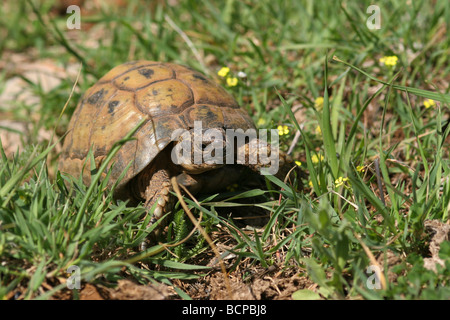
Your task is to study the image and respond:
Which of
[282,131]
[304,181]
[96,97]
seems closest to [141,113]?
[96,97]

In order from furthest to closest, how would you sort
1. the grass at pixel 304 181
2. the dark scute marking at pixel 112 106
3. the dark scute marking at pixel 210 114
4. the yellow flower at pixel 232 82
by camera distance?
the yellow flower at pixel 232 82
the dark scute marking at pixel 112 106
the dark scute marking at pixel 210 114
the grass at pixel 304 181

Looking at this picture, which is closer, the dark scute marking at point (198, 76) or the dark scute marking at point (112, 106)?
the dark scute marking at point (112, 106)

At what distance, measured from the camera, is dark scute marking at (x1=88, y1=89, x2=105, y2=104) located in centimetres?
339

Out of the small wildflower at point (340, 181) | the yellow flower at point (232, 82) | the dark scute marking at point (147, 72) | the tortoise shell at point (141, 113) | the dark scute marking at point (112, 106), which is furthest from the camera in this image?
the yellow flower at point (232, 82)

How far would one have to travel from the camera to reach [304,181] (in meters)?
3.17

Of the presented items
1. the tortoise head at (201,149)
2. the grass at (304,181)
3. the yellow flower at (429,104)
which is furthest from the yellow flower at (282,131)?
the yellow flower at (429,104)

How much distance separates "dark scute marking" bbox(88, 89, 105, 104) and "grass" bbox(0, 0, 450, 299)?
0.61 ft

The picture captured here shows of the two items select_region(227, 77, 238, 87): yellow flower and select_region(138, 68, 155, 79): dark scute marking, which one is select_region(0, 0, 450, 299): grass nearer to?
select_region(227, 77, 238, 87): yellow flower

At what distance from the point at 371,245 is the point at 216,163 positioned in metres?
1.09

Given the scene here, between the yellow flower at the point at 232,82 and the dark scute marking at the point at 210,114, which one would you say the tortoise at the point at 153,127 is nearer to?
the dark scute marking at the point at 210,114


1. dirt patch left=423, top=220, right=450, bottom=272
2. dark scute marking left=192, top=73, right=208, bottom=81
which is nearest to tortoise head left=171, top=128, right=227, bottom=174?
dark scute marking left=192, top=73, right=208, bottom=81

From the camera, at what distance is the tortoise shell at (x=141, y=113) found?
2947 mm

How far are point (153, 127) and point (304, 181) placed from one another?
3.87ft
